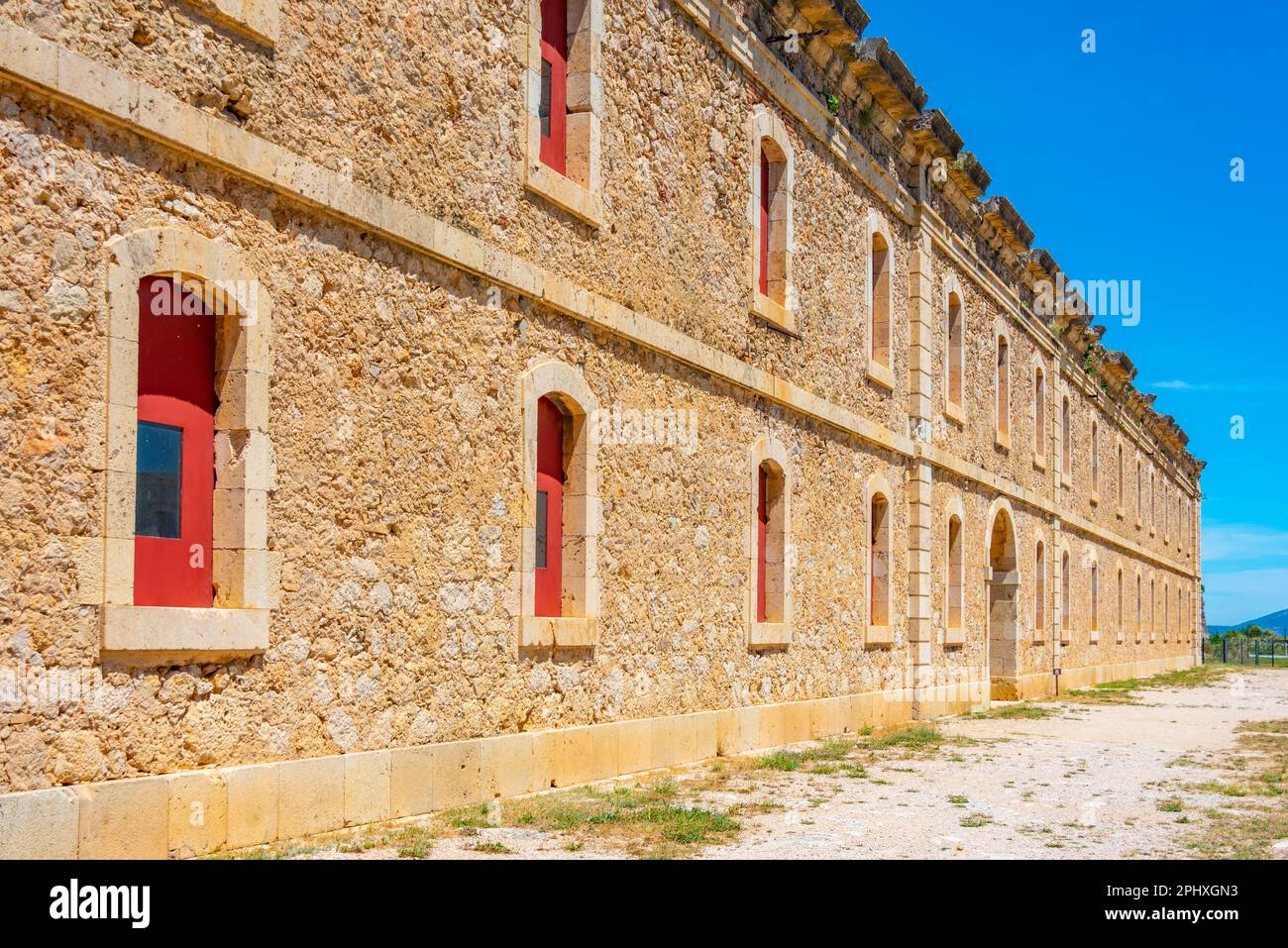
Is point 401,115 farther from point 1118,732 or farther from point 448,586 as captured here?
point 1118,732

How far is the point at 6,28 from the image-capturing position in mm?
5641

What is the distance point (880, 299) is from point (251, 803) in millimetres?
12159

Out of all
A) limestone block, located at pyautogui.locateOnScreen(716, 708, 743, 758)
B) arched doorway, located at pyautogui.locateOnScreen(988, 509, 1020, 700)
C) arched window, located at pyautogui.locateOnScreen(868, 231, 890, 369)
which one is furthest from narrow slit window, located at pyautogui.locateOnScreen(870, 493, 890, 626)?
arched doorway, located at pyautogui.locateOnScreen(988, 509, 1020, 700)

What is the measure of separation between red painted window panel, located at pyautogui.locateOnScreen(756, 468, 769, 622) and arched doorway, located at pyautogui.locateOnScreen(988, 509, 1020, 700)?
10639mm

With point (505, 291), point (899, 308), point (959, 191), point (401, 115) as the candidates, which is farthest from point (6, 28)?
point (959, 191)

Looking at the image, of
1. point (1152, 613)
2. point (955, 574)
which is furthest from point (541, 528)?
point (1152, 613)

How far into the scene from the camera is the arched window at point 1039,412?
25.6m

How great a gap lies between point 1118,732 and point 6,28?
1464 centimetres

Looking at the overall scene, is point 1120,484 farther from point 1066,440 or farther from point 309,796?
point 309,796

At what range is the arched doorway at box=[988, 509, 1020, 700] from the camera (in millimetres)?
23172

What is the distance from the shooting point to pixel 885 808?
30.2 feet

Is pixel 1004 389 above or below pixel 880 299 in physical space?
below

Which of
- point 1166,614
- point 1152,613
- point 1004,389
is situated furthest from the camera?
point 1166,614

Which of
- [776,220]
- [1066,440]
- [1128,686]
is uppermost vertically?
[776,220]
